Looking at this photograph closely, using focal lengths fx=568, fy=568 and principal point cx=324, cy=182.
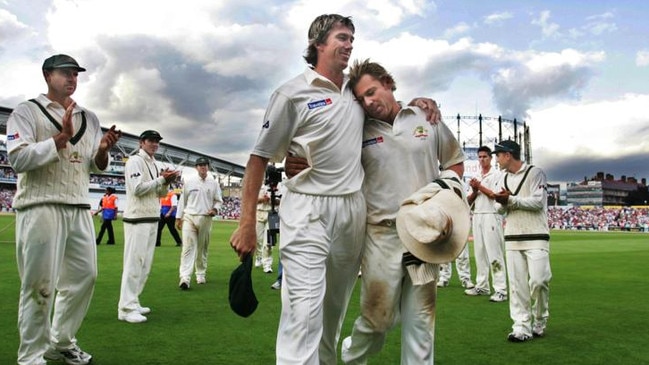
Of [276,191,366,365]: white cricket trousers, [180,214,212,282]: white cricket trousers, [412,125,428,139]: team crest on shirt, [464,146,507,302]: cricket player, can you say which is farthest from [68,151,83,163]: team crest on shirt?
[464,146,507,302]: cricket player

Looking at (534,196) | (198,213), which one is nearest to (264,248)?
(198,213)

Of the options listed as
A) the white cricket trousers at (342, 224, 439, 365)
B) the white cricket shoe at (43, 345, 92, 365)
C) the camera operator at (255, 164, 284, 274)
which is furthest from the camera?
the camera operator at (255, 164, 284, 274)

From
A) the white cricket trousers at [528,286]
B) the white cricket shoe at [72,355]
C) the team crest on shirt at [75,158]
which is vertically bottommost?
the white cricket shoe at [72,355]

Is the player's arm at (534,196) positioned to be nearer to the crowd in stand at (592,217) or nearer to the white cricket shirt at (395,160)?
the white cricket shirt at (395,160)

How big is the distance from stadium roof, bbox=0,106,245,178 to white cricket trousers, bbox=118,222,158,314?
252 feet

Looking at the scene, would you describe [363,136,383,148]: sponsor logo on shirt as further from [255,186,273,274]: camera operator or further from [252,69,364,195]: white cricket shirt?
[255,186,273,274]: camera operator

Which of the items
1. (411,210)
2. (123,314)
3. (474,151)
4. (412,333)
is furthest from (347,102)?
(474,151)

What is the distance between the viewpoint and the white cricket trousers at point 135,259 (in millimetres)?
7758

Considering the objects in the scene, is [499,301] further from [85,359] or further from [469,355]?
[85,359]

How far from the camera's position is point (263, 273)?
13.7 metres

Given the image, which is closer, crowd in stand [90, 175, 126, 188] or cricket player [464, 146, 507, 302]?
cricket player [464, 146, 507, 302]

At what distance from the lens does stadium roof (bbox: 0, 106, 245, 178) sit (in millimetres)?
94075

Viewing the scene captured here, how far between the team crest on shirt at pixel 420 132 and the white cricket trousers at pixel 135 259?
17.1 ft

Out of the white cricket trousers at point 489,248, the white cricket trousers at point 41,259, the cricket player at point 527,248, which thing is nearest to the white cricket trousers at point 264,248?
the white cricket trousers at point 489,248
